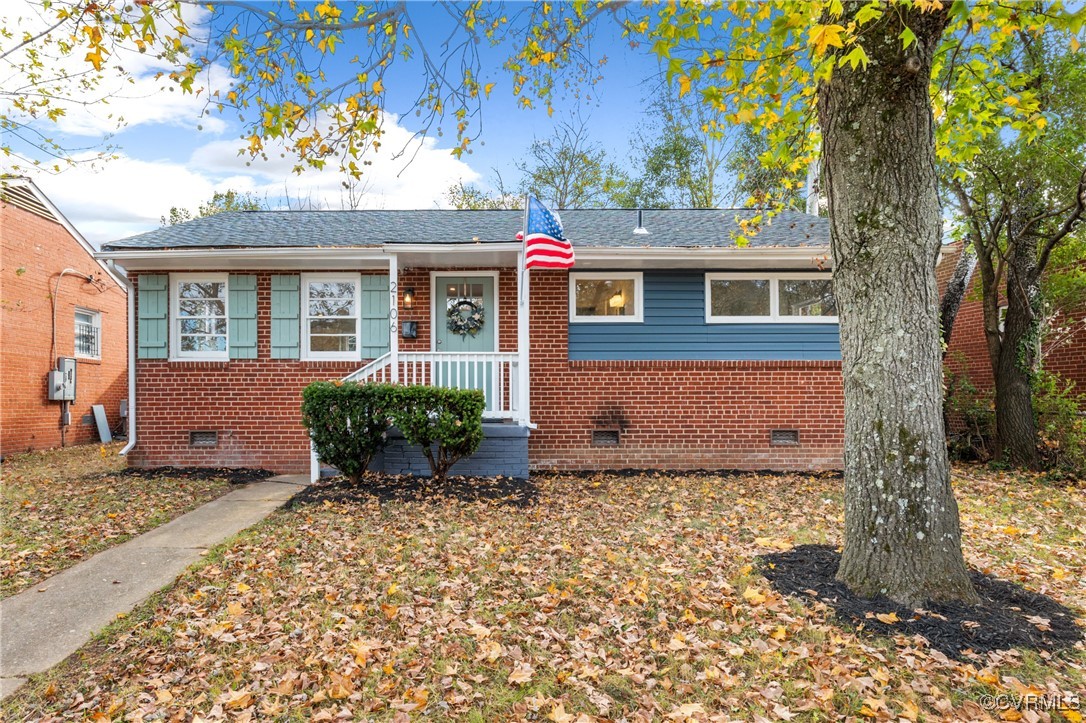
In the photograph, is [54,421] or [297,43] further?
[54,421]

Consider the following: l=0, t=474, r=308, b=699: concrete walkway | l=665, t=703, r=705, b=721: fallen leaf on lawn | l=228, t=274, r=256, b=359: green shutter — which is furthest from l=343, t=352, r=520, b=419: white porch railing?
l=665, t=703, r=705, b=721: fallen leaf on lawn

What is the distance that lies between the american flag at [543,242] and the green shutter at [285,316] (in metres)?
3.96

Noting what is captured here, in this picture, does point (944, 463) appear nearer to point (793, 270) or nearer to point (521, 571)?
point (521, 571)

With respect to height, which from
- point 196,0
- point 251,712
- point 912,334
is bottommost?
point 251,712

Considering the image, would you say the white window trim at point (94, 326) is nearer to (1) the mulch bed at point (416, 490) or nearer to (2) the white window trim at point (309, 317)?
(2) the white window trim at point (309, 317)

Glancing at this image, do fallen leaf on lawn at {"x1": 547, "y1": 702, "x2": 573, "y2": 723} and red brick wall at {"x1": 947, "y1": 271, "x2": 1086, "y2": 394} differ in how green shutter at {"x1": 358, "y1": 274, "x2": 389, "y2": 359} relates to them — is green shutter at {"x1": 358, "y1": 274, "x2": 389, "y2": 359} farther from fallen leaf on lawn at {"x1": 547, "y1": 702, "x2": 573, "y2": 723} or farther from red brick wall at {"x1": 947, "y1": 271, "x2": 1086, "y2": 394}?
red brick wall at {"x1": 947, "y1": 271, "x2": 1086, "y2": 394}

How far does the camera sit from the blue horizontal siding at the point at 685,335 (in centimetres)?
884

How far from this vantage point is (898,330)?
3498 millimetres

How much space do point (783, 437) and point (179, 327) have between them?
31.4 feet

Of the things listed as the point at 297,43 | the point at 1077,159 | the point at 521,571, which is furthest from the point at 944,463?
the point at 1077,159

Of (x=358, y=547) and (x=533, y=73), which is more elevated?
(x=533, y=73)

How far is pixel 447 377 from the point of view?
8.30 metres

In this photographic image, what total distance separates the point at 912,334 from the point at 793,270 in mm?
5660

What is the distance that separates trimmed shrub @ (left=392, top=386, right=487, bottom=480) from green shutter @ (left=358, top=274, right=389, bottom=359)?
2.08 meters
